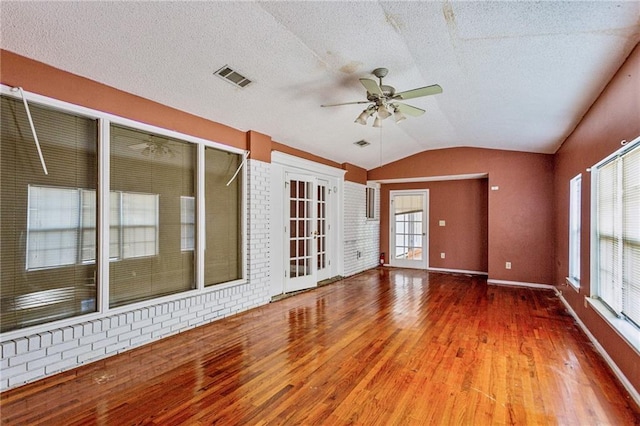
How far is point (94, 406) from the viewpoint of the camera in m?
2.21

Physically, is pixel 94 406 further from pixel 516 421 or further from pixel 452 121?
pixel 452 121

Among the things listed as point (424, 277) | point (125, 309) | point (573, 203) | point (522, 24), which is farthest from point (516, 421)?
point (424, 277)

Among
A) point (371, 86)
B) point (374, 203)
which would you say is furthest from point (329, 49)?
point (374, 203)

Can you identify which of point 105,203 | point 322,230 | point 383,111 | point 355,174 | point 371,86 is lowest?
point 322,230

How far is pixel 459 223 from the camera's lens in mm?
7598

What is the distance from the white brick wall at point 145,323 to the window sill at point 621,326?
384cm

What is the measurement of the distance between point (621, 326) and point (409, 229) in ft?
18.3

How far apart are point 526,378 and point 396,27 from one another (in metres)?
2.97

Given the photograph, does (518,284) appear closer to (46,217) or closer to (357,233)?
(357,233)

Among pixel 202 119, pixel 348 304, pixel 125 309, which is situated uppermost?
pixel 202 119

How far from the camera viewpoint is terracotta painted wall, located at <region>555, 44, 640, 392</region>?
2395 mm

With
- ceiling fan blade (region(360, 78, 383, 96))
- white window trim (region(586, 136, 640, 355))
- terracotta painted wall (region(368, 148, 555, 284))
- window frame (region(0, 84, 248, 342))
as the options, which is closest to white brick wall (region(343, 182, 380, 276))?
terracotta painted wall (region(368, 148, 555, 284))

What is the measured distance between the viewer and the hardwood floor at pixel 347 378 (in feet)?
7.00

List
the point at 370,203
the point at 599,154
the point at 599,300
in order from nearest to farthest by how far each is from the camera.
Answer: the point at 599,154, the point at 599,300, the point at 370,203
